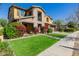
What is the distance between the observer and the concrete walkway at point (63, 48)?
628 centimetres

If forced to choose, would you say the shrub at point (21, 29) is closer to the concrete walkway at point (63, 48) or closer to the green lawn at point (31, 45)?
the green lawn at point (31, 45)

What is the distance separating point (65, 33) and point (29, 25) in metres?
1.20

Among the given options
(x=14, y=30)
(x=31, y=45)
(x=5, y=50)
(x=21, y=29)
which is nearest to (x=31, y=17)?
(x=21, y=29)

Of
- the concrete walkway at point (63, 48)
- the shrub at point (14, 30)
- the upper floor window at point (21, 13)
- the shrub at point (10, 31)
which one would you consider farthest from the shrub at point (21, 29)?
the concrete walkway at point (63, 48)

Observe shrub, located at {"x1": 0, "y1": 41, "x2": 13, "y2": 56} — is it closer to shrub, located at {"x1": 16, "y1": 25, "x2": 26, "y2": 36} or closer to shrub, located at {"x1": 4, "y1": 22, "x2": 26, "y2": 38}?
shrub, located at {"x1": 4, "y1": 22, "x2": 26, "y2": 38}

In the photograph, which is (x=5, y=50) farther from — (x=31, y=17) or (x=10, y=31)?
(x=31, y=17)

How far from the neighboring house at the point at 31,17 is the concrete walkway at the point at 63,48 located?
24.7 inches

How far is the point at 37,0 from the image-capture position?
6469 millimetres

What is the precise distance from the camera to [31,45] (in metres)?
6.59

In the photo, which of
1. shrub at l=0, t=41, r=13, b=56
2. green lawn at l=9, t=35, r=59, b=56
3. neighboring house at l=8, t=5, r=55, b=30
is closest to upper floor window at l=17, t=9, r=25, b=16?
neighboring house at l=8, t=5, r=55, b=30

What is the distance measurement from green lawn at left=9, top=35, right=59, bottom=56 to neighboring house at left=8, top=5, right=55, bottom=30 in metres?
0.43

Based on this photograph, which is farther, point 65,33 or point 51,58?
point 65,33

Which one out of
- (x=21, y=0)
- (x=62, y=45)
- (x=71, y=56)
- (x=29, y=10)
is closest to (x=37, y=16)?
(x=29, y=10)

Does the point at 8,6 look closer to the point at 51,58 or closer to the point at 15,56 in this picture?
the point at 15,56
